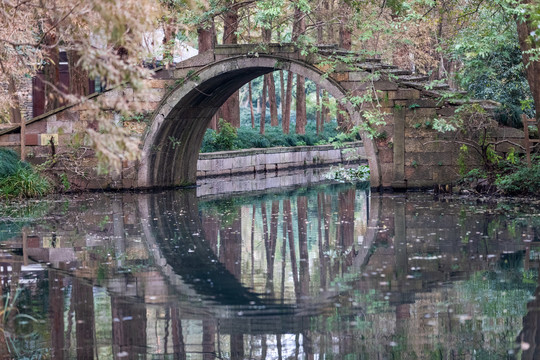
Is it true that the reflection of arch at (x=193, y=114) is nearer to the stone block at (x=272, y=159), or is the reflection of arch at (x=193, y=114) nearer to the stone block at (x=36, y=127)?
the stone block at (x=36, y=127)

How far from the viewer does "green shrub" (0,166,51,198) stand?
18.5 metres

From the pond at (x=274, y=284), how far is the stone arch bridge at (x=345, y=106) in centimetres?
320

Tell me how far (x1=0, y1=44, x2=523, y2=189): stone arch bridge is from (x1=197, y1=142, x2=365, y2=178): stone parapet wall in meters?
5.03

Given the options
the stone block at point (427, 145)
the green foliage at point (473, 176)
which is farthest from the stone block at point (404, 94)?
the green foliage at point (473, 176)

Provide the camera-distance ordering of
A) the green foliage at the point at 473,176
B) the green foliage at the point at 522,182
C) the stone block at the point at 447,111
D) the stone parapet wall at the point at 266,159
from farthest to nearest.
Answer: the stone parapet wall at the point at 266,159
the stone block at the point at 447,111
the green foliage at the point at 473,176
the green foliage at the point at 522,182

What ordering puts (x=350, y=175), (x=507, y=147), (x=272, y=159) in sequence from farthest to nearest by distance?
1. (x=272, y=159)
2. (x=350, y=175)
3. (x=507, y=147)

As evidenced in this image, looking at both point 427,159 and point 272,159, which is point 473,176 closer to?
point 427,159

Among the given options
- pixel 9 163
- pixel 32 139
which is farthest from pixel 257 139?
pixel 9 163

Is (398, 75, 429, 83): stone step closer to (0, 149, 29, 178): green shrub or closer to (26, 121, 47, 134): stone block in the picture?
(26, 121, 47, 134): stone block

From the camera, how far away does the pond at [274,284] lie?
6.63 meters

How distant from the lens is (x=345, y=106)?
747 inches

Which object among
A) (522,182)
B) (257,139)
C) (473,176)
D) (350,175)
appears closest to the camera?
(522,182)

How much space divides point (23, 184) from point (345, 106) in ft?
23.6

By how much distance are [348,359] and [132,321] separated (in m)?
2.10
